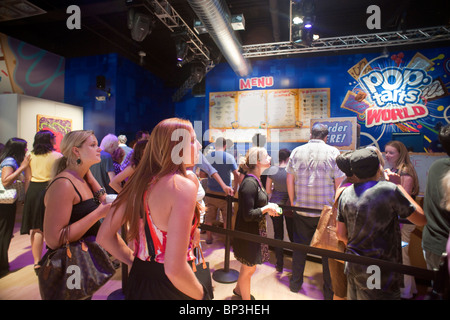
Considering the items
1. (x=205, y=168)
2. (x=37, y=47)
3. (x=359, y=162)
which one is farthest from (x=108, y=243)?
(x=37, y=47)

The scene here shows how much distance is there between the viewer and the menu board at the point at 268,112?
618cm

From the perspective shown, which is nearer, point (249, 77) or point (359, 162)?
A: point (359, 162)

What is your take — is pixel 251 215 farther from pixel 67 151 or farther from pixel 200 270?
pixel 67 151

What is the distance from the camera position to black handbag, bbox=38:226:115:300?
1348 millimetres

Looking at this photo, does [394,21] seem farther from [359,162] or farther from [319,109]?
[359,162]

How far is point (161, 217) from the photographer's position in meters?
1.06

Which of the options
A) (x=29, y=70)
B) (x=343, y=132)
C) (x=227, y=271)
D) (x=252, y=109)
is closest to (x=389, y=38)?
(x=343, y=132)

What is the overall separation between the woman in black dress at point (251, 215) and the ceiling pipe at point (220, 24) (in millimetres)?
2371

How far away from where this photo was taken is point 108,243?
1233 millimetres

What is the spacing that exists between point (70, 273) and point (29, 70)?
21.2 feet

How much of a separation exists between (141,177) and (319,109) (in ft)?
19.0

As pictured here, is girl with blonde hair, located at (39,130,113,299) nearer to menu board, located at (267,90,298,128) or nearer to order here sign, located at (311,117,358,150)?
order here sign, located at (311,117,358,150)

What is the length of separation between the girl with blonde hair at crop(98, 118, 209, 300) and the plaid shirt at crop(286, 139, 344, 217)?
6.36 feet

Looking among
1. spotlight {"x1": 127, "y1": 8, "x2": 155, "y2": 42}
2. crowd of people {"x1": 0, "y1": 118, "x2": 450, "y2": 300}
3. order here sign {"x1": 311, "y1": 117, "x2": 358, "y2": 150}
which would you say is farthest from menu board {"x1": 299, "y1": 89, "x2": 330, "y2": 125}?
spotlight {"x1": 127, "y1": 8, "x2": 155, "y2": 42}
